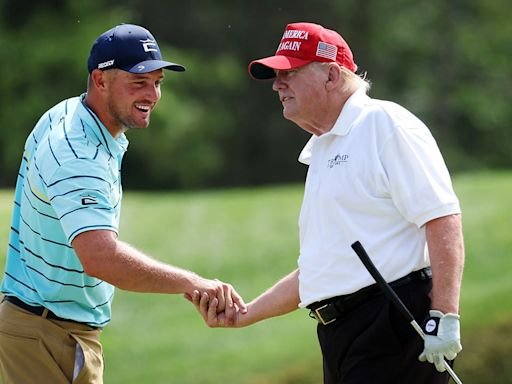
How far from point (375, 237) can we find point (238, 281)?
8.43m

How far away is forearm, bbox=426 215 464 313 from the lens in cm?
473

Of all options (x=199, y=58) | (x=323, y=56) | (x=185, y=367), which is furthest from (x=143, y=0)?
(x=323, y=56)

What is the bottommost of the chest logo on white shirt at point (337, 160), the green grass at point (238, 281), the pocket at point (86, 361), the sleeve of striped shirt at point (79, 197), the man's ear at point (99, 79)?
the green grass at point (238, 281)

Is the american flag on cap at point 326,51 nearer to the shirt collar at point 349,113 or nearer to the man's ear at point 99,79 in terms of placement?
the shirt collar at point 349,113

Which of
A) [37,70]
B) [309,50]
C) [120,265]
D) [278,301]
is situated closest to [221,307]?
[278,301]

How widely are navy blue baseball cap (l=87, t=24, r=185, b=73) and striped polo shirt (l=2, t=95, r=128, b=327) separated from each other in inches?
9.6

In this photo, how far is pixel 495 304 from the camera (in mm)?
10836

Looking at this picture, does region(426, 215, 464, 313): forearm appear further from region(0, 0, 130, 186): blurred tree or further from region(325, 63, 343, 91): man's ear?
region(0, 0, 130, 186): blurred tree

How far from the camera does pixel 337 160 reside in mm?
5062

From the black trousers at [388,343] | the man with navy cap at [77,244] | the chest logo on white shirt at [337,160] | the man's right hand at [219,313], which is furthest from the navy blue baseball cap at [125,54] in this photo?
the black trousers at [388,343]

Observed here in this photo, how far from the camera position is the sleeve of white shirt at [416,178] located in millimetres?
4797

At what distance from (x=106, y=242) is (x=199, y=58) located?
27160 millimetres

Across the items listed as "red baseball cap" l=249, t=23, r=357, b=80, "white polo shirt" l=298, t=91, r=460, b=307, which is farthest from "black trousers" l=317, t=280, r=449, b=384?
"red baseball cap" l=249, t=23, r=357, b=80

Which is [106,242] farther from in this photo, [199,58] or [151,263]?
[199,58]
